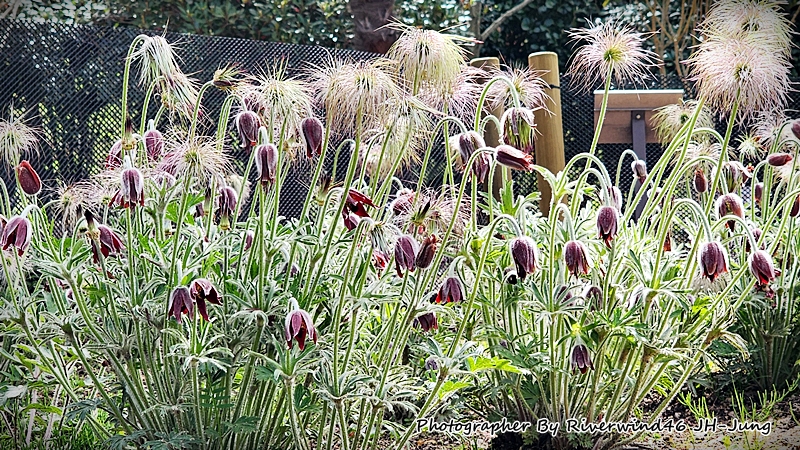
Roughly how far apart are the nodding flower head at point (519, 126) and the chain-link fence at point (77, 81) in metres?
1.49

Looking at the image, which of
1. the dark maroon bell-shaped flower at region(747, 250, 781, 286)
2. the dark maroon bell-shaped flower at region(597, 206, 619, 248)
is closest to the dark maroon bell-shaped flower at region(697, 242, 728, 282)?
the dark maroon bell-shaped flower at region(747, 250, 781, 286)

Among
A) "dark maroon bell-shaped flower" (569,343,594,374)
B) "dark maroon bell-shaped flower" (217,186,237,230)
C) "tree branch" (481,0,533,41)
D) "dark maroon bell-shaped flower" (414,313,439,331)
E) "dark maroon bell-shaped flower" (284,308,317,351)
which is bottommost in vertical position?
"dark maroon bell-shaped flower" (569,343,594,374)

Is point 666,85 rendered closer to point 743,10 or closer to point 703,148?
point 703,148

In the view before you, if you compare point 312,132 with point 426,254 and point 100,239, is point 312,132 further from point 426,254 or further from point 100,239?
point 100,239

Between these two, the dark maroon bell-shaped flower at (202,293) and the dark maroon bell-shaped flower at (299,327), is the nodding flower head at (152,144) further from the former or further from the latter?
the dark maroon bell-shaped flower at (299,327)

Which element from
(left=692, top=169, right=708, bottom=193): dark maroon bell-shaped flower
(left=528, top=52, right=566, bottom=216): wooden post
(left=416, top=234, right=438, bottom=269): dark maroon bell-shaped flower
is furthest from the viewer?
(left=528, top=52, right=566, bottom=216): wooden post

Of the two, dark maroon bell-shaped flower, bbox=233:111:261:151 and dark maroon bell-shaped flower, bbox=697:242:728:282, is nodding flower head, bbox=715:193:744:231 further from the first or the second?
dark maroon bell-shaped flower, bbox=233:111:261:151

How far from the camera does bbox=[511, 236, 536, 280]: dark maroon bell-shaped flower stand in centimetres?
245

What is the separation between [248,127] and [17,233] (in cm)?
72

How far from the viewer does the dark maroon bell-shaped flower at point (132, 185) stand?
2.31 metres

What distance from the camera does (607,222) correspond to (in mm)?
2504

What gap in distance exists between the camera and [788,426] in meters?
3.19

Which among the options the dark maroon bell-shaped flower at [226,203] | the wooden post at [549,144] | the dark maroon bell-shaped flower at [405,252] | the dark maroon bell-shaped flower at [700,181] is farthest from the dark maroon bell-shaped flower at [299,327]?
the wooden post at [549,144]

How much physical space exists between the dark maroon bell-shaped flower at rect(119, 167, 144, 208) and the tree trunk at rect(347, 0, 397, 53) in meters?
4.95
